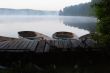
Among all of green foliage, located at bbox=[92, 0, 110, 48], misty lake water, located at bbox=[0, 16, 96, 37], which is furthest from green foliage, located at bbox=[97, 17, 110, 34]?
misty lake water, located at bbox=[0, 16, 96, 37]

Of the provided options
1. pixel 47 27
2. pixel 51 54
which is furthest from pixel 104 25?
pixel 47 27

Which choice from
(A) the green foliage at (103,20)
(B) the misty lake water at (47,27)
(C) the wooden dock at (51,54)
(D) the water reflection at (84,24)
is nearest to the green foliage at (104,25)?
(A) the green foliage at (103,20)

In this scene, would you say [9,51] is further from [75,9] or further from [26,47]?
[75,9]

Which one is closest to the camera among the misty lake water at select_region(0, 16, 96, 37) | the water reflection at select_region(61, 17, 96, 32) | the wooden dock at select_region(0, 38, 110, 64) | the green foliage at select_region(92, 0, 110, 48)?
the green foliage at select_region(92, 0, 110, 48)

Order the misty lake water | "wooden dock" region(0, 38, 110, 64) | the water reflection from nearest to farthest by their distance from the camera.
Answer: "wooden dock" region(0, 38, 110, 64), the misty lake water, the water reflection

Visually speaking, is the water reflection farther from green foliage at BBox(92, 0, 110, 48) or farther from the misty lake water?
green foliage at BBox(92, 0, 110, 48)

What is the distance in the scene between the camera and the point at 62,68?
8328 millimetres

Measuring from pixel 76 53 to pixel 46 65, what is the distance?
43.2 inches

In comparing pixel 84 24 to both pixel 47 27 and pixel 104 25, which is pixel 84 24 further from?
pixel 104 25

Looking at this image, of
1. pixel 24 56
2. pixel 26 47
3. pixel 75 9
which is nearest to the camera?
pixel 24 56

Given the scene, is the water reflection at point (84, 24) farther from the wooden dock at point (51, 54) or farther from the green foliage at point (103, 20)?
the green foliage at point (103, 20)

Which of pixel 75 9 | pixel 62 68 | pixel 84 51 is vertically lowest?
pixel 75 9

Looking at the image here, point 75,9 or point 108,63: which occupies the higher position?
point 108,63

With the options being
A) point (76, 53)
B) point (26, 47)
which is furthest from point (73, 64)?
point (26, 47)
